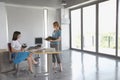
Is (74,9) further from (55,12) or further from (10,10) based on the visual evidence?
(10,10)

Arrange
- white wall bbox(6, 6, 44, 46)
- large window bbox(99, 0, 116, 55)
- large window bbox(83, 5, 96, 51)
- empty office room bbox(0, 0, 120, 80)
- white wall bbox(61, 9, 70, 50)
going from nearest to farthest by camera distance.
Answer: empty office room bbox(0, 0, 120, 80) → large window bbox(99, 0, 116, 55) → large window bbox(83, 5, 96, 51) → white wall bbox(6, 6, 44, 46) → white wall bbox(61, 9, 70, 50)

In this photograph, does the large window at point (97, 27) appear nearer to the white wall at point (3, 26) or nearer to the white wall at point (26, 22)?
the white wall at point (26, 22)

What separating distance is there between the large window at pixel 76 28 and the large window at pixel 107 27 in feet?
5.51

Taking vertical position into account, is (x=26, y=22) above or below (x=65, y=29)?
above

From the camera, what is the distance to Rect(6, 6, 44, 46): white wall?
7.49 meters

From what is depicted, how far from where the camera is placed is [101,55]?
6.50 m

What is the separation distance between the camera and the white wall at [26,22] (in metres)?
7.49

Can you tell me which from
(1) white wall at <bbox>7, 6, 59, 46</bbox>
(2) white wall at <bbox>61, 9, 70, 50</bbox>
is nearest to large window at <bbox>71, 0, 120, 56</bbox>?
(2) white wall at <bbox>61, 9, 70, 50</bbox>

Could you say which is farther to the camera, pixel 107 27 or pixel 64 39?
pixel 64 39

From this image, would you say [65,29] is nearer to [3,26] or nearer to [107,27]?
[107,27]

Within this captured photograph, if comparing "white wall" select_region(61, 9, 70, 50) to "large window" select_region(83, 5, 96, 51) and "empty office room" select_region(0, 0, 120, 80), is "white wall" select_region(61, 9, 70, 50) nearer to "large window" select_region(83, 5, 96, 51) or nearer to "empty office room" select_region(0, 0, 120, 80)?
"empty office room" select_region(0, 0, 120, 80)

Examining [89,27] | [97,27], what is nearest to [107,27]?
[97,27]

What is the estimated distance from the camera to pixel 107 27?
6.39 m

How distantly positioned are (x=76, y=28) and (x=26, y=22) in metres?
3.01
